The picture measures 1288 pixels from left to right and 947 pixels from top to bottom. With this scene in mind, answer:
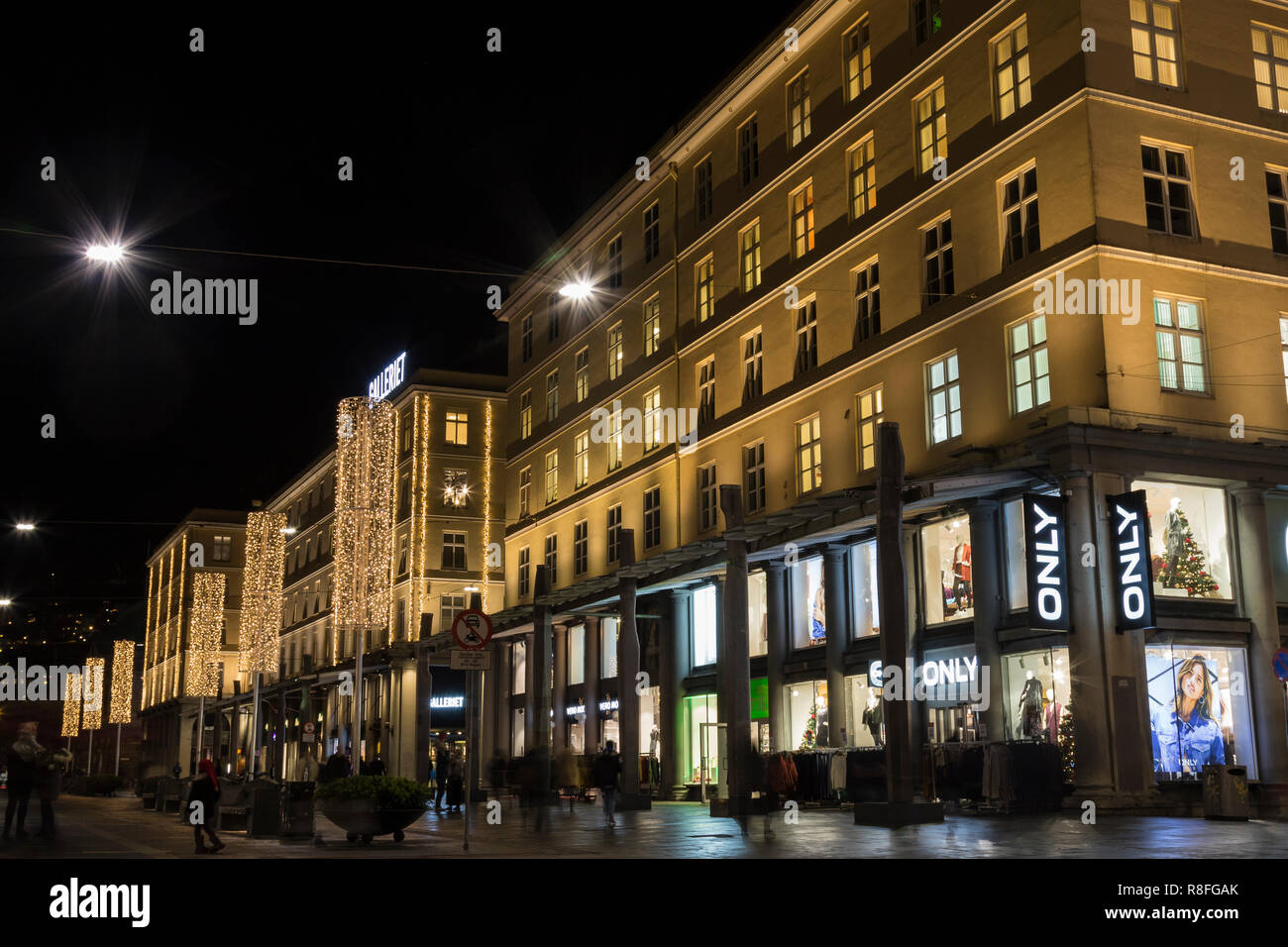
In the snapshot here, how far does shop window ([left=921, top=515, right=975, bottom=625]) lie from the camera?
3003 centimetres

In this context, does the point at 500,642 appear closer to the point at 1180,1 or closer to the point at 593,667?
the point at 593,667

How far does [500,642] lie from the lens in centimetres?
5541

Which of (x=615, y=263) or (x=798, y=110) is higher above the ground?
(x=798, y=110)

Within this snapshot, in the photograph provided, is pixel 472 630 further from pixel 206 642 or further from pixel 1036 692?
pixel 206 642

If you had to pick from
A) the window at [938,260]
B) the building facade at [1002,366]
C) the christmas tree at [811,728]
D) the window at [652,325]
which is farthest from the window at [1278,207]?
the window at [652,325]

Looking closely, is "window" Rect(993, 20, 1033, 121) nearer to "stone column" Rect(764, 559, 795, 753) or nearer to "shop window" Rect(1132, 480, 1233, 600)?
"shop window" Rect(1132, 480, 1233, 600)

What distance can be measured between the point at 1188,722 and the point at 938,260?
1186cm

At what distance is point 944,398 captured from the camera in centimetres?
3095

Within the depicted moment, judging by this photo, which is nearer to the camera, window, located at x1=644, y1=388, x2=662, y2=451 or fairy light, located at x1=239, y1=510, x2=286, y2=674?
fairy light, located at x1=239, y1=510, x2=286, y2=674

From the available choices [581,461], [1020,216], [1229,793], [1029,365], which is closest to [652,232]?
[581,461]

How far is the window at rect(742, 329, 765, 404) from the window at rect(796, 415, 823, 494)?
9.40 ft

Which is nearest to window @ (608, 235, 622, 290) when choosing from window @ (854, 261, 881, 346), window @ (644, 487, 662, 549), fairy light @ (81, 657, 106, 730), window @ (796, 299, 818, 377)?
window @ (644, 487, 662, 549)

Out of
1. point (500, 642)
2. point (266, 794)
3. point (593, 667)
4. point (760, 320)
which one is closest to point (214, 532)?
point (500, 642)

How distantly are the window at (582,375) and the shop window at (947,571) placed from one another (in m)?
22.6
